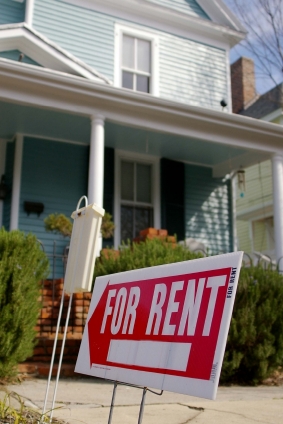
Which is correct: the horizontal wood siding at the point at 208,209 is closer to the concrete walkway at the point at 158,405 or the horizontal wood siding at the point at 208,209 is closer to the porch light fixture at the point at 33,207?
the porch light fixture at the point at 33,207

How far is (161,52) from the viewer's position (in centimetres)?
1155

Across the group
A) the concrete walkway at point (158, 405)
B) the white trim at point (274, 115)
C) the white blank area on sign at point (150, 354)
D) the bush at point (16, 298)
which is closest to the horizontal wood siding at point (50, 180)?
the bush at point (16, 298)

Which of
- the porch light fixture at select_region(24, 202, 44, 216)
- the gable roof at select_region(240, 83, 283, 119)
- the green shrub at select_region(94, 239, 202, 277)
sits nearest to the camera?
the green shrub at select_region(94, 239, 202, 277)

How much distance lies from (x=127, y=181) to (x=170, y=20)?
4.22 metres

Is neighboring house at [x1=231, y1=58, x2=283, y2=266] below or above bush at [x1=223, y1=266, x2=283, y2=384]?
above

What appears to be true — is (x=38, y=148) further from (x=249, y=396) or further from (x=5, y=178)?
(x=249, y=396)

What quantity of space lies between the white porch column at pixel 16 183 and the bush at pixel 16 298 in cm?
399

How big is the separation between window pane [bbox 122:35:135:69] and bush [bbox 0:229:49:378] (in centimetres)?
728

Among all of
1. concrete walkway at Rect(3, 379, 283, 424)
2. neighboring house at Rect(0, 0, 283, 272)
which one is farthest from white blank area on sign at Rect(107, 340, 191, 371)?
neighboring house at Rect(0, 0, 283, 272)

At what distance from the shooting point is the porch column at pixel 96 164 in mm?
7703

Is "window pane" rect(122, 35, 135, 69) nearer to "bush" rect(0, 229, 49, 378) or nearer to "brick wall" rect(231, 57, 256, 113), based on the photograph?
"bush" rect(0, 229, 49, 378)

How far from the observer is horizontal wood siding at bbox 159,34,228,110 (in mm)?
11539

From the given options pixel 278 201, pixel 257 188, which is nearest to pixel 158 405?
pixel 278 201

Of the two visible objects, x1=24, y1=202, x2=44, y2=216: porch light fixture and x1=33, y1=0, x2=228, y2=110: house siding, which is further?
x1=33, y1=0, x2=228, y2=110: house siding
